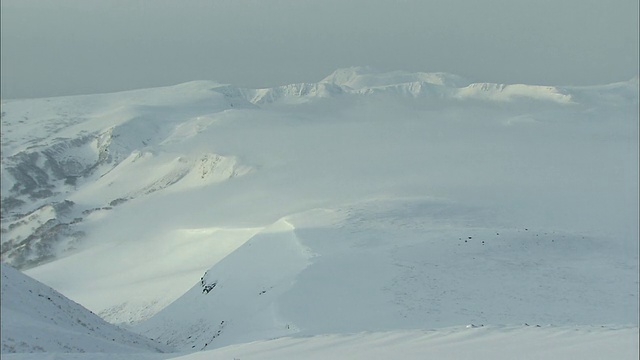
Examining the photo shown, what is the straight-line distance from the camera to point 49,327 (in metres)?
24.6

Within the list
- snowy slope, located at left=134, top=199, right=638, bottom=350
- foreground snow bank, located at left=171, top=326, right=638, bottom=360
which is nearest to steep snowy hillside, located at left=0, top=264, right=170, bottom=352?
snowy slope, located at left=134, top=199, right=638, bottom=350

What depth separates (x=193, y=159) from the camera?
131 meters

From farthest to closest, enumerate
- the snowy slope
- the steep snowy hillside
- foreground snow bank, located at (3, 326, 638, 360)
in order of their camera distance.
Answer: the snowy slope < the steep snowy hillside < foreground snow bank, located at (3, 326, 638, 360)

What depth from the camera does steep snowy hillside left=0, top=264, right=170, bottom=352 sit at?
22.6m

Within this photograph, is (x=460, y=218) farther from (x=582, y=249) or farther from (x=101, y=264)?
(x=101, y=264)

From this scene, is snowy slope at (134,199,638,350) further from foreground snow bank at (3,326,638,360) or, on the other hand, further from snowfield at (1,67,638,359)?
foreground snow bank at (3,326,638,360)

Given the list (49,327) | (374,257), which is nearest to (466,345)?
(49,327)

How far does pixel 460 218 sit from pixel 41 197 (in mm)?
145169

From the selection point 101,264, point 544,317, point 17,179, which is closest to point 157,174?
point 17,179

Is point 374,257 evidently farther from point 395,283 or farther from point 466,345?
point 466,345

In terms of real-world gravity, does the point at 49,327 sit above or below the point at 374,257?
above

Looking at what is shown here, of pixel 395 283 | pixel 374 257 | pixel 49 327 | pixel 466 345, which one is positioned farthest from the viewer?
pixel 374 257

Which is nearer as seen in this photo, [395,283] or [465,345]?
[465,345]

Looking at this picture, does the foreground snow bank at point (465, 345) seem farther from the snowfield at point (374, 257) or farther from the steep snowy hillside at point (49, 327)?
the steep snowy hillside at point (49, 327)
